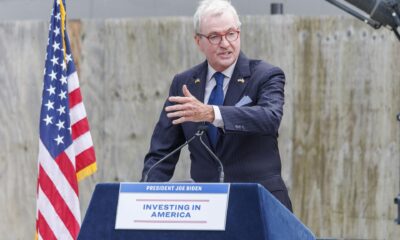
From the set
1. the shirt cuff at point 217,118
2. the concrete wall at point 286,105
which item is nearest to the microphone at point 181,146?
the shirt cuff at point 217,118

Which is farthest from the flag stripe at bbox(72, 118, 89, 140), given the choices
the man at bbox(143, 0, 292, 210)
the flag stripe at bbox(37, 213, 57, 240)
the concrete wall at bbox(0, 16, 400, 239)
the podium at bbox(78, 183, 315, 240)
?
the podium at bbox(78, 183, 315, 240)

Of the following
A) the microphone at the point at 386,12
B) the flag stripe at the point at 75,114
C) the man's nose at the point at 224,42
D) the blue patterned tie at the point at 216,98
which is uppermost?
the man's nose at the point at 224,42

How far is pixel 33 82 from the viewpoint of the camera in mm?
9641

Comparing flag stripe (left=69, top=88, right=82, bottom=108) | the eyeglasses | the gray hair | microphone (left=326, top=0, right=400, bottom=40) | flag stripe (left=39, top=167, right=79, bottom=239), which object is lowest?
flag stripe (left=39, top=167, right=79, bottom=239)

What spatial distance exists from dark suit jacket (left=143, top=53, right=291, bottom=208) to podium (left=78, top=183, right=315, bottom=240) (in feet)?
2.70

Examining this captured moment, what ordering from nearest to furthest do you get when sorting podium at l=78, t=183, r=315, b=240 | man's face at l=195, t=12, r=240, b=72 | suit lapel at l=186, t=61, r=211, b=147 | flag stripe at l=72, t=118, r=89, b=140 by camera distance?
podium at l=78, t=183, r=315, b=240 < man's face at l=195, t=12, r=240, b=72 < suit lapel at l=186, t=61, r=211, b=147 < flag stripe at l=72, t=118, r=89, b=140

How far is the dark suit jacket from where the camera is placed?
5.36 m

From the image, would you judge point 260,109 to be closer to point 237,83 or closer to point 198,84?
point 237,83

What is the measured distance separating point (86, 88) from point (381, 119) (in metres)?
2.45

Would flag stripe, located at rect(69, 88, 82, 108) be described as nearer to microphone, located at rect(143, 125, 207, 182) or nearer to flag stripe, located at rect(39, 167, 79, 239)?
flag stripe, located at rect(39, 167, 79, 239)

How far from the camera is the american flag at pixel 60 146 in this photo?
7.68 m

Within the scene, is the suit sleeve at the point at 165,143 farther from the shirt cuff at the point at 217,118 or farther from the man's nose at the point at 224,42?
the shirt cuff at the point at 217,118

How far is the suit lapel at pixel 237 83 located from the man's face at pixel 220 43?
5 cm

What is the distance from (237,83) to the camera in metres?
5.44
